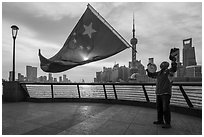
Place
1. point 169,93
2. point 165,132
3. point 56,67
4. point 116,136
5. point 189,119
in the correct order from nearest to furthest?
point 116,136
point 165,132
point 169,93
point 189,119
point 56,67

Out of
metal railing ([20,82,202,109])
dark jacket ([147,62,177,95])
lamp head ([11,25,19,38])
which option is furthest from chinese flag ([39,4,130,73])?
lamp head ([11,25,19,38])

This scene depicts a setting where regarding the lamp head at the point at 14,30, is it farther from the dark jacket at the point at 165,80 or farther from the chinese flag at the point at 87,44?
the dark jacket at the point at 165,80

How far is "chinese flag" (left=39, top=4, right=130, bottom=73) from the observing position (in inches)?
196

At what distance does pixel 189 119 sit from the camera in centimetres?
495

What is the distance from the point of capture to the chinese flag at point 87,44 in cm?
498

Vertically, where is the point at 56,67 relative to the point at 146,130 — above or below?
above

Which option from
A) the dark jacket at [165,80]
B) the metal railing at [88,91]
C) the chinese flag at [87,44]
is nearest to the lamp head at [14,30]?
the metal railing at [88,91]

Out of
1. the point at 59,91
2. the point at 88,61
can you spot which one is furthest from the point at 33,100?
the point at 88,61

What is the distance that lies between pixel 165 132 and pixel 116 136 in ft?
4.24

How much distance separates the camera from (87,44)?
539 centimetres

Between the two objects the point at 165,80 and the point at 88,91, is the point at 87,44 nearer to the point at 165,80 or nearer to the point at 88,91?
the point at 165,80

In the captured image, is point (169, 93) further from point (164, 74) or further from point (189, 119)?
point (189, 119)

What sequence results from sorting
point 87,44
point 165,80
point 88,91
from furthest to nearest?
point 88,91 → point 87,44 → point 165,80

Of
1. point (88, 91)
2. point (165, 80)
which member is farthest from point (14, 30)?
point (165, 80)
